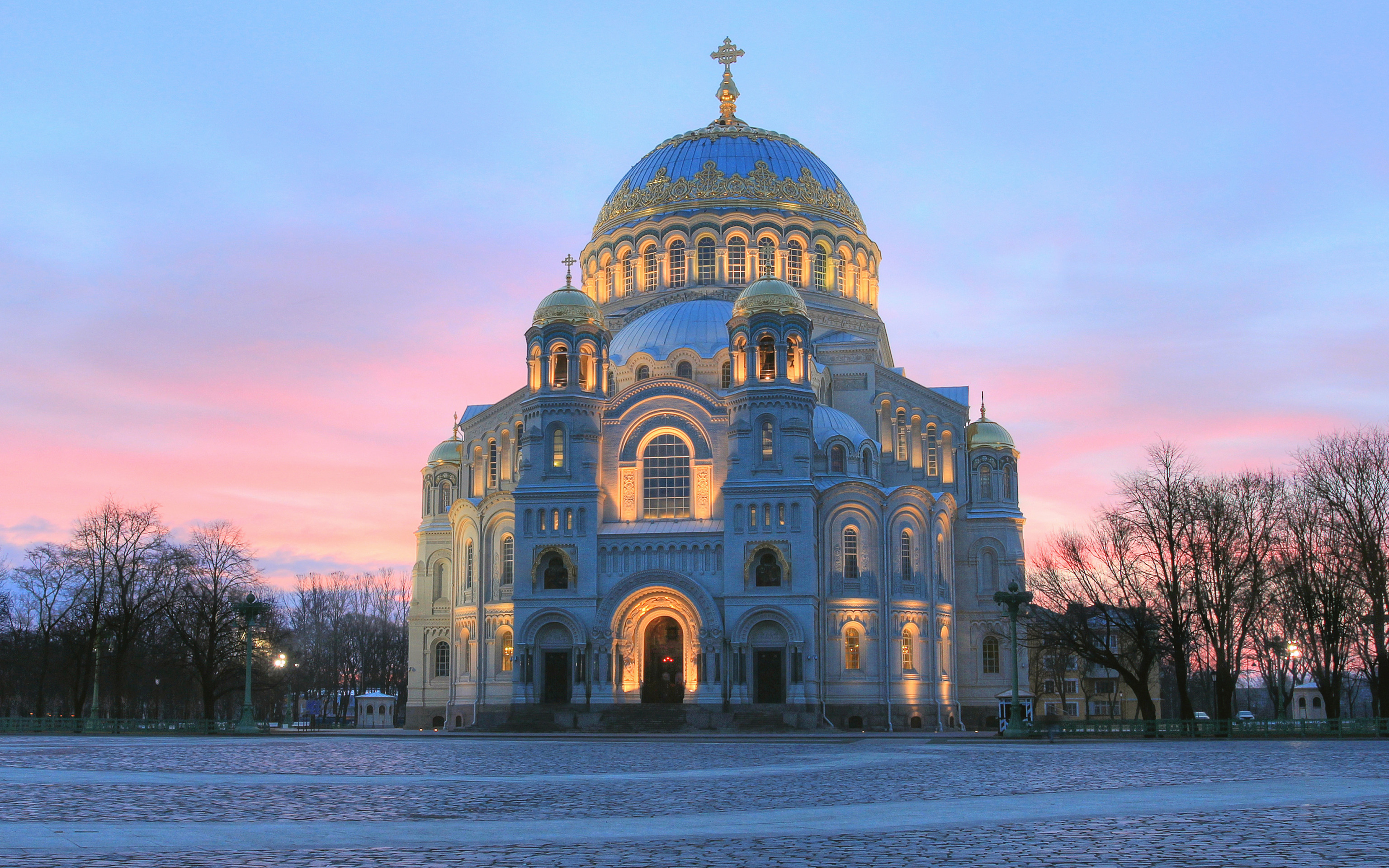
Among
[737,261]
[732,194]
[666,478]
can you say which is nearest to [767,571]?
[666,478]

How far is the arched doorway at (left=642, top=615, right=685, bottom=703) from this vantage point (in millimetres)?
55344

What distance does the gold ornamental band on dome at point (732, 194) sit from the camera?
69.9 metres

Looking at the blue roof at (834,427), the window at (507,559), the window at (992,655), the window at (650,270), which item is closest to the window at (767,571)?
the blue roof at (834,427)

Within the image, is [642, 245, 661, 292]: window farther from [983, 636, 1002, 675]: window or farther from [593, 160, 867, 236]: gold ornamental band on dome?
[983, 636, 1002, 675]: window

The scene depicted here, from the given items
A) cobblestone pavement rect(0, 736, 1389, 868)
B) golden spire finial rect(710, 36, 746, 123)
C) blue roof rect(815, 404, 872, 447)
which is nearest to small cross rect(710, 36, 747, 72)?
golden spire finial rect(710, 36, 746, 123)

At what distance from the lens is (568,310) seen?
192 feet

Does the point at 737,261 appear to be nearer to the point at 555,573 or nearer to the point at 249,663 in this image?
the point at 555,573

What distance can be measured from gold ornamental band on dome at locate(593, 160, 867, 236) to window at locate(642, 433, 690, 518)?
17.0m

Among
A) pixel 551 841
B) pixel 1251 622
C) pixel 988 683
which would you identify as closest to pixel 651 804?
pixel 551 841

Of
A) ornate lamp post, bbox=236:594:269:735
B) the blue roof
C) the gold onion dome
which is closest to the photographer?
ornate lamp post, bbox=236:594:269:735

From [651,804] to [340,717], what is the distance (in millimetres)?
85879

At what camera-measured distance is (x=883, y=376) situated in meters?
65.4

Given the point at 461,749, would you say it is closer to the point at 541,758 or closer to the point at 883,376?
the point at 541,758

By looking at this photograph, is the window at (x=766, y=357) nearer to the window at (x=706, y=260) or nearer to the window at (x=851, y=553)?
the window at (x=851, y=553)
